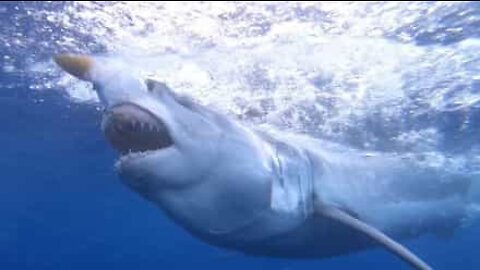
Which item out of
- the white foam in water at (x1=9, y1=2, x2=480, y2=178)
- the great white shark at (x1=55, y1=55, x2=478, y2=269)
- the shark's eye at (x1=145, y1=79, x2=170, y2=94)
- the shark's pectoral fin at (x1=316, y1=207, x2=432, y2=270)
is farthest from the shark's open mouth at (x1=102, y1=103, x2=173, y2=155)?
the white foam in water at (x1=9, y1=2, x2=480, y2=178)

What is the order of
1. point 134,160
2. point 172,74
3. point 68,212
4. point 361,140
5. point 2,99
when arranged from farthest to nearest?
point 68,212 → point 2,99 → point 361,140 → point 172,74 → point 134,160

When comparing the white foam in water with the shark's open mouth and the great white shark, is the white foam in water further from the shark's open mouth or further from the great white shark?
the shark's open mouth

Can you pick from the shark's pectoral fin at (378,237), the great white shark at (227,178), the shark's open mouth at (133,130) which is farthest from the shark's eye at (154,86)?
the shark's pectoral fin at (378,237)

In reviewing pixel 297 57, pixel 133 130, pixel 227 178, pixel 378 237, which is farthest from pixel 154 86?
pixel 297 57

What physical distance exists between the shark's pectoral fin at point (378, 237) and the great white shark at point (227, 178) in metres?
0.01

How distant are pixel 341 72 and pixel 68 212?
40980 mm

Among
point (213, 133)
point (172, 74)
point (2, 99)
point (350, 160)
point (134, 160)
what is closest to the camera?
point (134, 160)

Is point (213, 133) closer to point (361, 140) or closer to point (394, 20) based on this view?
point (394, 20)

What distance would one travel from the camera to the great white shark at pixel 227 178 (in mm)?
6715

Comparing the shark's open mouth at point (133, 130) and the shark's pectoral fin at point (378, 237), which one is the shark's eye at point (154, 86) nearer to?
the shark's open mouth at point (133, 130)

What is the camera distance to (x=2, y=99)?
18859 millimetres

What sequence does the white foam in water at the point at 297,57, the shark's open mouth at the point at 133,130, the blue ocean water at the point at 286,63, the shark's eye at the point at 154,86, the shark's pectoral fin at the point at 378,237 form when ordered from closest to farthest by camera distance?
the shark's open mouth at the point at 133,130 → the shark's eye at the point at 154,86 → the shark's pectoral fin at the point at 378,237 → the white foam in water at the point at 297,57 → the blue ocean water at the point at 286,63

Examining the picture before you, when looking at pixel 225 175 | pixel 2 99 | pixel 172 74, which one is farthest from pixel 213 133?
pixel 2 99

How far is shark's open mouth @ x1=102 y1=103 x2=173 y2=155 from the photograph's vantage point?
6.54 m
